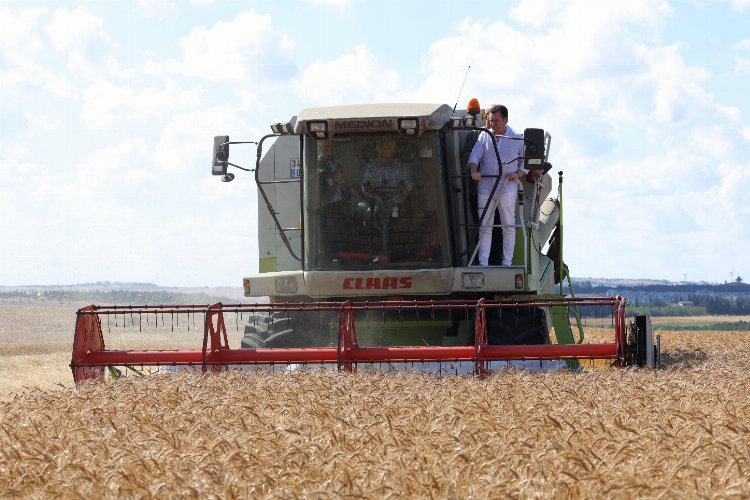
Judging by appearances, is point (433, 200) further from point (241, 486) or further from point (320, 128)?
point (241, 486)

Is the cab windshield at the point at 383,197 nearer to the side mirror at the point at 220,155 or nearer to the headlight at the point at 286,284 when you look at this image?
the headlight at the point at 286,284

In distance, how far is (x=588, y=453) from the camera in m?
4.53

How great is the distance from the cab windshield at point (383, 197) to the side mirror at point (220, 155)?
0.69 metres

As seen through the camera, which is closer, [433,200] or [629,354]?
[629,354]

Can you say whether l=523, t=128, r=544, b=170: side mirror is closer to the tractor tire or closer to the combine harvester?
the combine harvester

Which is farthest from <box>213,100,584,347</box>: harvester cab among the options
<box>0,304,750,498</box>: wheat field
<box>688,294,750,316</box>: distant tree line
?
<box>688,294,750,316</box>: distant tree line

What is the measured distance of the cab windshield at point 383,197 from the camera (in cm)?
962

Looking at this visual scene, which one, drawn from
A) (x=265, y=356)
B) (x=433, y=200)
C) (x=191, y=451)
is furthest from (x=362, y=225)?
(x=191, y=451)

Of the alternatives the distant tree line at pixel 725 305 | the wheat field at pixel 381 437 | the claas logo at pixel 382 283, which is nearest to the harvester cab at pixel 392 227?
the claas logo at pixel 382 283

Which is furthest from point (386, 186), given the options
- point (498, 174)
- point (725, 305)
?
point (725, 305)

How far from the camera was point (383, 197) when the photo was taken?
31.7 ft

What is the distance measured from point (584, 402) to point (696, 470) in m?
2.26

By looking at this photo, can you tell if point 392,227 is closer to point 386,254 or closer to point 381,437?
point 386,254

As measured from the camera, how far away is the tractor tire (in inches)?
381
